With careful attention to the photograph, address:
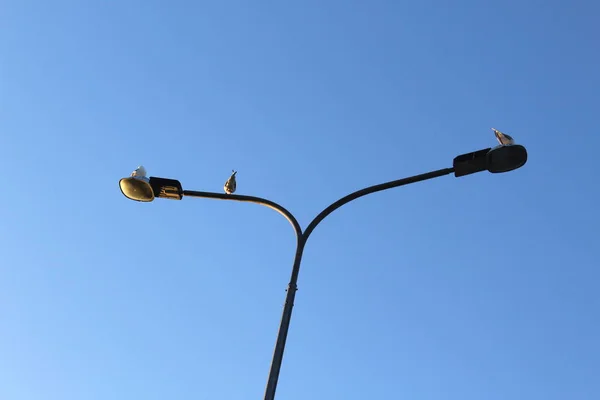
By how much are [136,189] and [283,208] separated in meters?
2.03


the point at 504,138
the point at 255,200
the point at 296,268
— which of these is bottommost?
the point at 296,268

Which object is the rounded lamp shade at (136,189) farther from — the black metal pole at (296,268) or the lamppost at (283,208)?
the black metal pole at (296,268)

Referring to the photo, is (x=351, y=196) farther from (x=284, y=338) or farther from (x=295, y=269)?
(x=284, y=338)

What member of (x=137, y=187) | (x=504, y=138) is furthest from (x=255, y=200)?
(x=504, y=138)

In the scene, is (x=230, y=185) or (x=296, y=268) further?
(x=230, y=185)

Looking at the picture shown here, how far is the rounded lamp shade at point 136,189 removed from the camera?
9.89m

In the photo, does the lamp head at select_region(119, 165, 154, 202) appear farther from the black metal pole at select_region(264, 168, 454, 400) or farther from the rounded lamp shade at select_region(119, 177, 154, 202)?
the black metal pole at select_region(264, 168, 454, 400)

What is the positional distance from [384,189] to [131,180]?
3.38m

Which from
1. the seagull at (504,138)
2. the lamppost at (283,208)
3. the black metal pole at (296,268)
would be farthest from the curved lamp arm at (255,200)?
the seagull at (504,138)

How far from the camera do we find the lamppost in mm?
8339

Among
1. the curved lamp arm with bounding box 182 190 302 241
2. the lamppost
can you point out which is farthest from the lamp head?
the curved lamp arm with bounding box 182 190 302 241

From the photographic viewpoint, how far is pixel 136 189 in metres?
9.97

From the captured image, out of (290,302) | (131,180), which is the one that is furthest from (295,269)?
(131,180)

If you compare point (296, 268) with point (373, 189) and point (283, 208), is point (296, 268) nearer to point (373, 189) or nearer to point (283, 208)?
point (283, 208)
